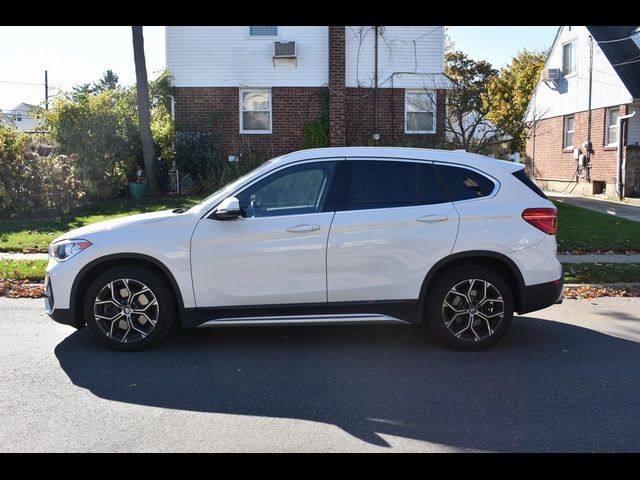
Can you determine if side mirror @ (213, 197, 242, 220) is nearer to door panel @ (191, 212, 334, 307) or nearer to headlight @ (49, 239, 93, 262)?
door panel @ (191, 212, 334, 307)

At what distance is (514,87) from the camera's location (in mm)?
37031

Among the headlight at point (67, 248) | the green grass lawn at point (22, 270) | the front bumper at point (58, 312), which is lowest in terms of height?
the green grass lawn at point (22, 270)

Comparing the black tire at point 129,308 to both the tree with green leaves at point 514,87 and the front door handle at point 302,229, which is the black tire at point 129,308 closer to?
the front door handle at point 302,229

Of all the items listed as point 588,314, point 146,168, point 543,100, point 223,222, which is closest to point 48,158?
point 146,168

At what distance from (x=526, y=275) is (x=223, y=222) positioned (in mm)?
2782

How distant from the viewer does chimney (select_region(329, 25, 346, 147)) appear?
19.2 metres

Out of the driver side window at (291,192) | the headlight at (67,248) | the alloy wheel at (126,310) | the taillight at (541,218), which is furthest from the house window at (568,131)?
the headlight at (67,248)

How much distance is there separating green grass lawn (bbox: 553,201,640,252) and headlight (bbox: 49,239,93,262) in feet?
26.6

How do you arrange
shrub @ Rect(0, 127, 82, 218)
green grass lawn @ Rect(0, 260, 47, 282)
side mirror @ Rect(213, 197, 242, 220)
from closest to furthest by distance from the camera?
side mirror @ Rect(213, 197, 242, 220)
green grass lawn @ Rect(0, 260, 47, 282)
shrub @ Rect(0, 127, 82, 218)

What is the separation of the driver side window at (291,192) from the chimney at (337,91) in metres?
13.2

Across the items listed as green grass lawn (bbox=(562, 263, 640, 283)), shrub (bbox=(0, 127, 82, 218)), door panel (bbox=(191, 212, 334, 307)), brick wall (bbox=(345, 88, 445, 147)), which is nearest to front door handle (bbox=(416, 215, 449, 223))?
door panel (bbox=(191, 212, 334, 307))

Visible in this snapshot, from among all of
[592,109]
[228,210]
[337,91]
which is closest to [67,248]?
[228,210]

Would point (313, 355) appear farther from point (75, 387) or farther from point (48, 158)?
point (48, 158)

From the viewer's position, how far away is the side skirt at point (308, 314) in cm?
596
